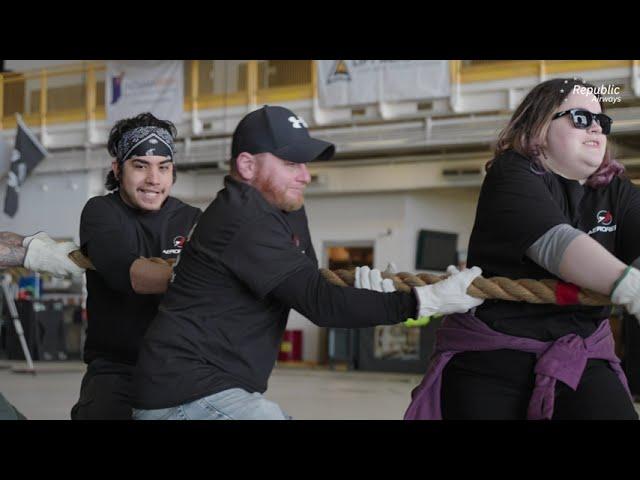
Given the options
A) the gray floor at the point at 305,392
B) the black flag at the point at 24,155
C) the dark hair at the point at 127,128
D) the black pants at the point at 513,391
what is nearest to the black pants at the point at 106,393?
the dark hair at the point at 127,128

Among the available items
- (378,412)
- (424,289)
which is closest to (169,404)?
(424,289)

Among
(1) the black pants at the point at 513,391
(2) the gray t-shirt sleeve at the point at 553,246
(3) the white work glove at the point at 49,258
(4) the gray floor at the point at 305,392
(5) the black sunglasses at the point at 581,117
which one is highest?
(5) the black sunglasses at the point at 581,117

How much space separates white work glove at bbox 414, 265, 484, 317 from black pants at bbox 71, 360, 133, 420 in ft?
4.43

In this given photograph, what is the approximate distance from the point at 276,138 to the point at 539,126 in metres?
0.82

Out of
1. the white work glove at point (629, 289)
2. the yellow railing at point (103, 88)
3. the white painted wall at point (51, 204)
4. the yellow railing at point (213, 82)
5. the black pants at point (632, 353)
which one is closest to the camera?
the white work glove at point (629, 289)

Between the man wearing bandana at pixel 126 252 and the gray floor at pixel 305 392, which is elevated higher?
the man wearing bandana at pixel 126 252

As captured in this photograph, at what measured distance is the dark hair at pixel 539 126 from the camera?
9.02 ft

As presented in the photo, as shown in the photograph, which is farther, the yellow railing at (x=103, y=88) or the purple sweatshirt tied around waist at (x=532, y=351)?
the yellow railing at (x=103, y=88)

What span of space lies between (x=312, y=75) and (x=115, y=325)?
14.7 metres

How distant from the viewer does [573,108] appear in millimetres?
2719

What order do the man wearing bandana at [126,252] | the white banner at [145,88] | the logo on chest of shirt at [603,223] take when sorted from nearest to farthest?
the logo on chest of shirt at [603,223] < the man wearing bandana at [126,252] < the white banner at [145,88]

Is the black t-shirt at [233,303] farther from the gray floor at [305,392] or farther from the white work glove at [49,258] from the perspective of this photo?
the gray floor at [305,392]

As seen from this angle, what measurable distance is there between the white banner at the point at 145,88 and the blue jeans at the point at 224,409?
1660cm

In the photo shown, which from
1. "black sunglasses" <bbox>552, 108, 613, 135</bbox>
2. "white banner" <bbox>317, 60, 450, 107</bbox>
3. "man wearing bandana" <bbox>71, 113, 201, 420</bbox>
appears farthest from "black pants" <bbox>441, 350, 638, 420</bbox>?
"white banner" <bbox>317, 60, 450, 107</bbox>
